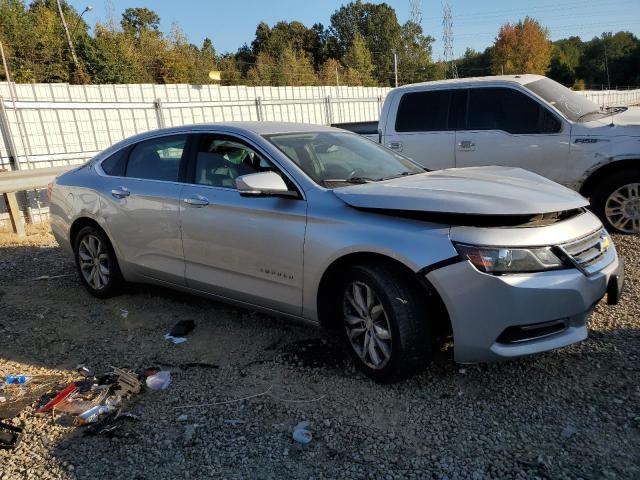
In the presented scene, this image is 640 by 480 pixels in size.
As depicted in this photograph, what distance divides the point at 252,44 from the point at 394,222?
269 feet

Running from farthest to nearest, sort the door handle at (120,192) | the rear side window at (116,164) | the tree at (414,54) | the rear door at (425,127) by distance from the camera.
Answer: the tree at (414,54) → the rear door at (425,127) → the rear side window at (116,164) → the door handle at (120,192)

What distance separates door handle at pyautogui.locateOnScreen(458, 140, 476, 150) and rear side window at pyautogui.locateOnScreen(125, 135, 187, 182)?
3833 millimetres

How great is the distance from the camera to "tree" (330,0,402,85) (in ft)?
281

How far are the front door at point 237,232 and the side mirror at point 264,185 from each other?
0.26ft

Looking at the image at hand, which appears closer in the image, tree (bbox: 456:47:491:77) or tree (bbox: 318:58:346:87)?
tree (bbox: 318:58:346:87)

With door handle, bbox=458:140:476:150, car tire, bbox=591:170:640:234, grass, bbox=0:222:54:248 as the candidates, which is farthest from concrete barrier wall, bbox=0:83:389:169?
car tire, bbox=591:170:640:234

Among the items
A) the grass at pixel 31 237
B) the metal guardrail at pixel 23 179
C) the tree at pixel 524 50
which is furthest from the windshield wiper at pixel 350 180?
the tree at pixel 524 50

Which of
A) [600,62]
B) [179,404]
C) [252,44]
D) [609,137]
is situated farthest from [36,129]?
[600,62]

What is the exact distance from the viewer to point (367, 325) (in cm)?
327

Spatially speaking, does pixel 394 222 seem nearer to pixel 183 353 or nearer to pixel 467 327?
pixel 467 327

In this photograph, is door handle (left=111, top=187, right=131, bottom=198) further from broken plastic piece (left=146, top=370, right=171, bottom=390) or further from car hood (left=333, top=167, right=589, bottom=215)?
car hood (left=333, top=167, right=589, bottom=215)

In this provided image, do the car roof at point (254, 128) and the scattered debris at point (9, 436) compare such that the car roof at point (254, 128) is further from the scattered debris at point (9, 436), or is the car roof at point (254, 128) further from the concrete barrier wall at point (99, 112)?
the concrete barrier wall at point (99, 112)

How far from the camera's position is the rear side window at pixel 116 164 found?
4898 millimetres

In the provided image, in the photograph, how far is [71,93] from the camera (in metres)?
11.5
